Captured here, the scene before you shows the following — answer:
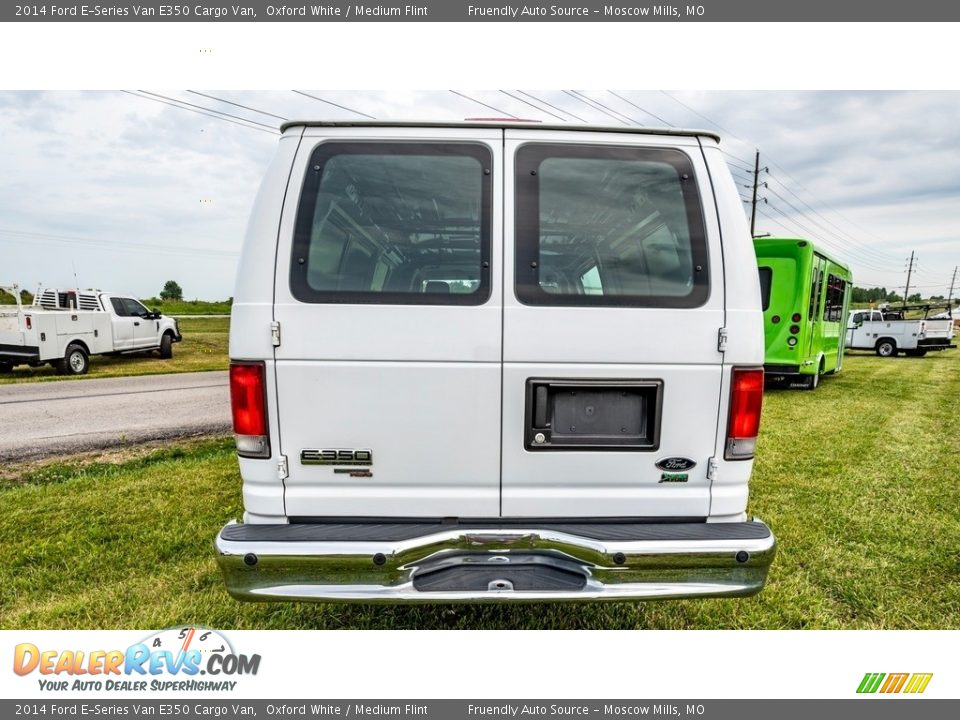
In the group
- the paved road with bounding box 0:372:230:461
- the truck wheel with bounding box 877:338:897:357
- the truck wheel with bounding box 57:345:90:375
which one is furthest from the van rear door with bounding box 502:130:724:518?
the truck wheel with bounding box 877:338:897:357

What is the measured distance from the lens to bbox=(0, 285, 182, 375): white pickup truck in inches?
408

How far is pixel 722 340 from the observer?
2.25 metres

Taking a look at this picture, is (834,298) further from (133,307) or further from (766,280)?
(133,307)

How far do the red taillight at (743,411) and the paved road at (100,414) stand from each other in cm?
650

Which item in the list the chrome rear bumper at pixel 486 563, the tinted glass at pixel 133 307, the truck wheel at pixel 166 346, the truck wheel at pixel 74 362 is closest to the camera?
the chrome rear bumper at pixel 486 563

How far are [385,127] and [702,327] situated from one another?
1633 millimetres

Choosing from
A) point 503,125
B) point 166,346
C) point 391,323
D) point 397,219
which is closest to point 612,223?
point 503,125

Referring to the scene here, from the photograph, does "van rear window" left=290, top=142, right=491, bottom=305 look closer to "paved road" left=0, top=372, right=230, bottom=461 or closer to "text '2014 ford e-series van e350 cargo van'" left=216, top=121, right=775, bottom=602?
"text '2014 ford e-series van e350 cargo van'" left=216, top=121, right=775, bottom=602

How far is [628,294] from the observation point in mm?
2273

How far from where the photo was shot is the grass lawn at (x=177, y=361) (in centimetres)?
1130

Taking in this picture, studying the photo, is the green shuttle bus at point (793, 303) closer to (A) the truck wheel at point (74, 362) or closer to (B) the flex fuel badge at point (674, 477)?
(B) the flex fuel badge at point (674, 477)

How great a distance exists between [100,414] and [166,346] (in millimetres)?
8029

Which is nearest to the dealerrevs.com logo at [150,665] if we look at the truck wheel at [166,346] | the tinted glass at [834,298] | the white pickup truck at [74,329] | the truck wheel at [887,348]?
the white pickup truck at [74,329]

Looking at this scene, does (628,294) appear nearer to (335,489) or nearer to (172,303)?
(335,489)
